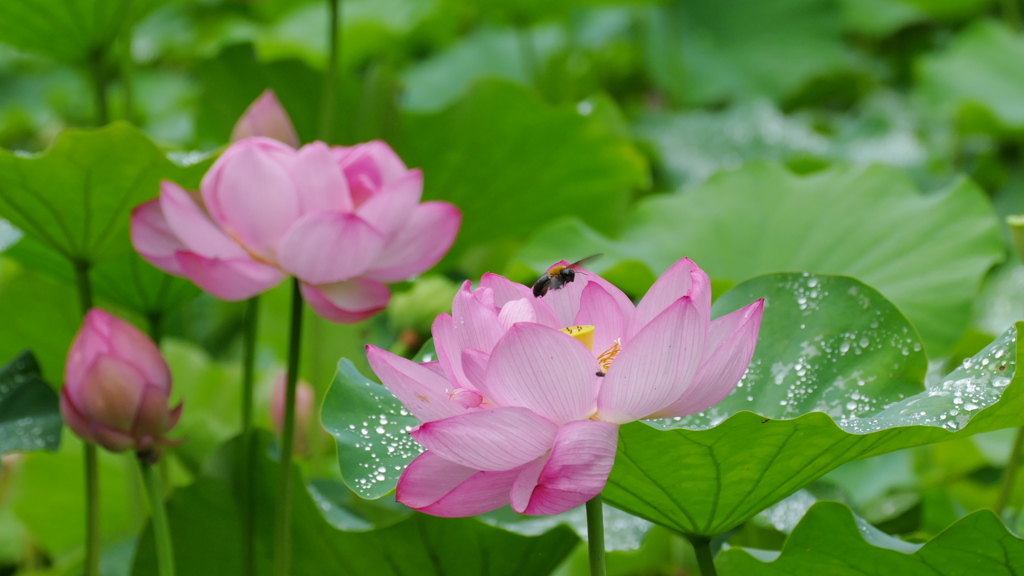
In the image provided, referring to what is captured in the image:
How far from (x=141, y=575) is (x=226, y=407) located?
1.51 feet

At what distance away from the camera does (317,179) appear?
0.56m

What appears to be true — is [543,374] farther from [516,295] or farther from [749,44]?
[749,44]

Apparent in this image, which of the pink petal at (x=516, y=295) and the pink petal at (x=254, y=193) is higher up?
the pink petal at (x=254, y=193)

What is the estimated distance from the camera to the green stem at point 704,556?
1.61ft

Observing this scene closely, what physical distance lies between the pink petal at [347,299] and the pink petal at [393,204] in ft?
0.13

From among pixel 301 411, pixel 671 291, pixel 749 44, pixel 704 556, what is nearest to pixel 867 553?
pixel 704 556

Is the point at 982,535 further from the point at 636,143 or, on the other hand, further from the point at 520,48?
the point at 520,48

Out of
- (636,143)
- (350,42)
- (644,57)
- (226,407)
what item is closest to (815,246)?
(636,143)

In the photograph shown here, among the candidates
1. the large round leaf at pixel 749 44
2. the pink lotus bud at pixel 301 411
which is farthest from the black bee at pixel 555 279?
the large round leaf at pixel 749 44

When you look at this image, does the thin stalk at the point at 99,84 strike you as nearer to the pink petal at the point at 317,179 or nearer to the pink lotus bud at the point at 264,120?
the pink lotus bud at the point at 264,120

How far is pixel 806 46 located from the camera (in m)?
2.11

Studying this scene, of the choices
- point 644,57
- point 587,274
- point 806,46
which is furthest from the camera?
point 806,46

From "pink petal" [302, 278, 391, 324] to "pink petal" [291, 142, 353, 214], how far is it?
5 cm

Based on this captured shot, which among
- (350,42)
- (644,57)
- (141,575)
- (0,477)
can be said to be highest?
(644,57)
